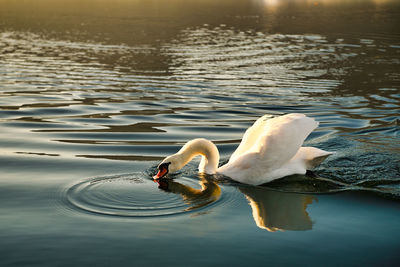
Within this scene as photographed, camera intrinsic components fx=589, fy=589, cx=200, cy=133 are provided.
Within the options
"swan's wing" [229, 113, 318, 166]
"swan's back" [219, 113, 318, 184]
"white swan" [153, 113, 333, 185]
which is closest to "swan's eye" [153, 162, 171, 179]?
"white swan" [153, 113, 333, 185]

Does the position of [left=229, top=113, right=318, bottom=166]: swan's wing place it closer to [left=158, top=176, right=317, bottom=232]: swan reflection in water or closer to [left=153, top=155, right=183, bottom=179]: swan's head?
[left=158, top=176, right=317, bottom=232]: swan reflection in water

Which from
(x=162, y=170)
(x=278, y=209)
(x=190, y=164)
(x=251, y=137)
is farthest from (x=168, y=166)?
(x=278, y=209)

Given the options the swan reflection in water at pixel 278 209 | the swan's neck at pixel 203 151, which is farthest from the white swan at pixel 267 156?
the swan reflection in water at pixel 278 209

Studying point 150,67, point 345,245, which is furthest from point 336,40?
point 345,245

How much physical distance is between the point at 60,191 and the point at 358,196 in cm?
424

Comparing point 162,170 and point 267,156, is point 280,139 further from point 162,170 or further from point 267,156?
point 162,170

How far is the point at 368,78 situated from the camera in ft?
71.5

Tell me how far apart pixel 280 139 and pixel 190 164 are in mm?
2100

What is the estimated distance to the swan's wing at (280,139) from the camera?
891cm

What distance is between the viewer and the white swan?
29.3ft

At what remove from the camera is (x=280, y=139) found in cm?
892

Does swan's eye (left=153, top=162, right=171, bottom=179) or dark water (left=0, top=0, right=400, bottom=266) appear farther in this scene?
swan's eye (left=153, top=162, right=171, bottom=179)

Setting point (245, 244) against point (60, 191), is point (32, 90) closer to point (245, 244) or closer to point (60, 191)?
point (60, 191)

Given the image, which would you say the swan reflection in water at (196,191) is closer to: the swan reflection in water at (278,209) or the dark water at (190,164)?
the dark water at (190,164)
